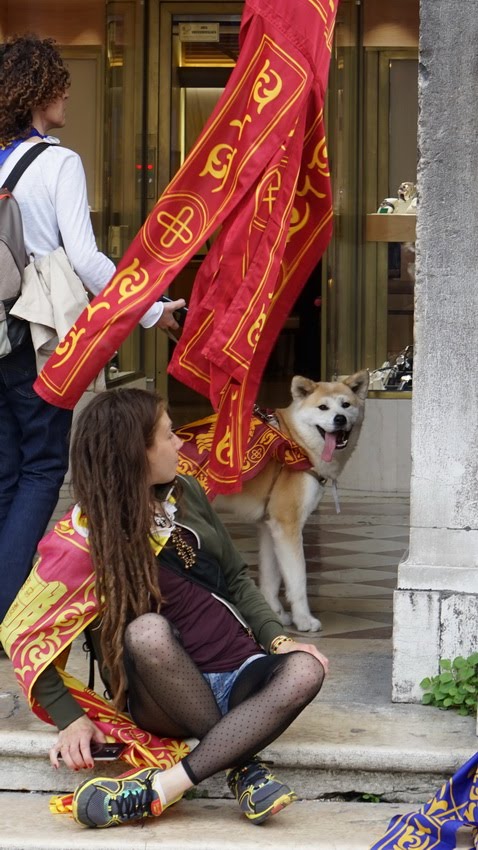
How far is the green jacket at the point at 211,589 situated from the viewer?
11.1 ft

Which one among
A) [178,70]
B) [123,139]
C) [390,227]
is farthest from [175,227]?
[178,70]

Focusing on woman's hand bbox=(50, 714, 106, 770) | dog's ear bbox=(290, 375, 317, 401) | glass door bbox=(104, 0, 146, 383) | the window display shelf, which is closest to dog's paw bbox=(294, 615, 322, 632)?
dog's ear bbox=(290, 375, 317, 401)

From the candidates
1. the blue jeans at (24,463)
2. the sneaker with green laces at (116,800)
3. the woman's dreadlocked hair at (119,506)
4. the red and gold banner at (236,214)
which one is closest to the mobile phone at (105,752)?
the sneaker with green laces at (116,800)

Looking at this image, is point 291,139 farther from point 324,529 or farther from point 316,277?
point 316,277

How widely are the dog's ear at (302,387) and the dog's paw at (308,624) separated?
35.4 inches

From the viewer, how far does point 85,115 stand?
27.7ft

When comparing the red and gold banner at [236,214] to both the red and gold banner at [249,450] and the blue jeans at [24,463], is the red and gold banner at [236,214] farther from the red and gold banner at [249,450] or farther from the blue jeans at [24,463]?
the red and gold banner at [249,450]

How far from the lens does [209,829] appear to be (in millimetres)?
3338

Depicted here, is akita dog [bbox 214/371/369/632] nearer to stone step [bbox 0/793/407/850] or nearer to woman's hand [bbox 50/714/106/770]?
stone step [bbox 0/793/407/850]

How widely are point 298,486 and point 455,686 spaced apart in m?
1.38

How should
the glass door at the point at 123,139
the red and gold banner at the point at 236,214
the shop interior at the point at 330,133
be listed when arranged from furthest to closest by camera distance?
the glass door at the point at 123,139
the shop interior at the point at 330,133
the red and gold banner at the point at 236,214

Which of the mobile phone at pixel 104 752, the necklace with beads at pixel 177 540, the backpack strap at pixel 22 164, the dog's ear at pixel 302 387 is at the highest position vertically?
the backpack strap at pixel 22 164

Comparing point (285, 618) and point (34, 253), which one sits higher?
point (34, 253)

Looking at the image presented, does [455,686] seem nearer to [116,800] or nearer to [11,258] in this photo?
[116,800]
